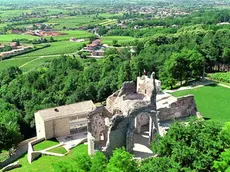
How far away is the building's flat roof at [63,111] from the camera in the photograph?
41.0 m

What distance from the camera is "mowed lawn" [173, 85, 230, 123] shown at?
43.4 metres

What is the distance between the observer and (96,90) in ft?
195

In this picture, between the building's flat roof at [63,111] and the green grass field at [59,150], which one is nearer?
the green grass field at [59,150]

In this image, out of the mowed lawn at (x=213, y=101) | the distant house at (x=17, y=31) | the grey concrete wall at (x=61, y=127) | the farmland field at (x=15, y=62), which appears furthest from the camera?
the distant house at (x=17, y=31)

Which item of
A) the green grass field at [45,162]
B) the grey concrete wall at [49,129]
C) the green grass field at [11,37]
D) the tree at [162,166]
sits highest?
the tree at [162,166]

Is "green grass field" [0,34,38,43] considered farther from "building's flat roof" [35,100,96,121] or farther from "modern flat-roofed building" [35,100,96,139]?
"modern flat-roofed building" [35,100,96,139]

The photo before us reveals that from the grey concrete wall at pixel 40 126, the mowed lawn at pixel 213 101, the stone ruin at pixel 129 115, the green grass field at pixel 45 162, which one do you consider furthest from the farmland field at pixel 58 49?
the green grass field at pixel 45 162

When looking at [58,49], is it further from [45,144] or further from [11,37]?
[45,144]

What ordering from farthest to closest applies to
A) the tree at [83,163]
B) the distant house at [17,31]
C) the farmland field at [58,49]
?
the distant house at [17,31] → the farmland field at [58,49] → the tree at [83,163]

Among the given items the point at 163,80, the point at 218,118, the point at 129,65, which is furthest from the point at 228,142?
the point at 129,65

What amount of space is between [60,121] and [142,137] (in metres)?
11.7

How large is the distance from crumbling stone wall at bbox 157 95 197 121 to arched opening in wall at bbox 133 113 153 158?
2.47 m

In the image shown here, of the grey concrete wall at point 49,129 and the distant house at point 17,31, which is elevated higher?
the distant house at point 17,31

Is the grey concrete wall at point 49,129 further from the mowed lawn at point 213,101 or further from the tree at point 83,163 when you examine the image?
the mowed lawn at point 213,101
